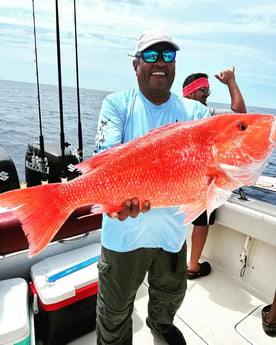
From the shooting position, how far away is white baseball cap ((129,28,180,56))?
1.64 metres

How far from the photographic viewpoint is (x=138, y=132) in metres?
1.69

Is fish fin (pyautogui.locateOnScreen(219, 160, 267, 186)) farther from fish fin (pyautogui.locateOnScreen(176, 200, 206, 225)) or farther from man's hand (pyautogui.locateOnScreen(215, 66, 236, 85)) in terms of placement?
man's hand (pyautogui.locateOnScreen(215, 66, 236, 85))

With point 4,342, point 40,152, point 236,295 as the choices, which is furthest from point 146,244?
point 40,152

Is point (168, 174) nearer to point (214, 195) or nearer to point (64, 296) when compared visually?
point (214, 195)

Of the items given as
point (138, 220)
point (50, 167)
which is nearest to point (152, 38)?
point (138, 220)

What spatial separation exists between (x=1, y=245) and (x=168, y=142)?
149cm

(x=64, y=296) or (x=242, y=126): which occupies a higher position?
(x=242, y=126)

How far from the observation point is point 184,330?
2412mm

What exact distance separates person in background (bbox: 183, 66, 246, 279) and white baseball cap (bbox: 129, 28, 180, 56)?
962 mm

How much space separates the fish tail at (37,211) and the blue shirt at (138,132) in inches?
20.5

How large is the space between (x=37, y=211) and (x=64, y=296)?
1.04 meters

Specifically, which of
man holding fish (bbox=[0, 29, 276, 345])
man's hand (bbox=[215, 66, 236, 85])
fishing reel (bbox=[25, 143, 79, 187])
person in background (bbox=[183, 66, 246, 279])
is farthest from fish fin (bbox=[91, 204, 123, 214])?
fishing reel (bbox=[25, 143, 79, 187])

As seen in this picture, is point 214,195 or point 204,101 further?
point 204,101

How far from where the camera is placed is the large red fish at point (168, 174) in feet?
3.88
